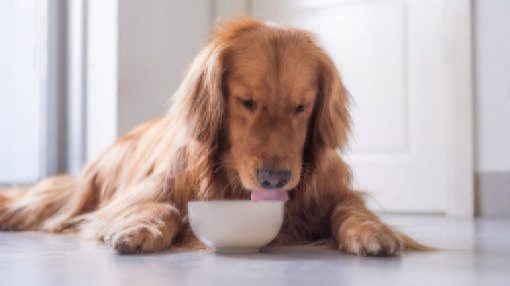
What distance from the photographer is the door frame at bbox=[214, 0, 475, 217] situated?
11.7 feet

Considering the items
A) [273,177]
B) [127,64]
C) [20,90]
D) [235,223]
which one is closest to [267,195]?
[273,177]

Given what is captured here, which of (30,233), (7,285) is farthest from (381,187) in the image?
(7,285)

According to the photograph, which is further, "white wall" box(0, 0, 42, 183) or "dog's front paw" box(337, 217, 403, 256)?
"white wall" box(0, 0, 42, 183)

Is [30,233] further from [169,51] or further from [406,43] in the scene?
[406,43]

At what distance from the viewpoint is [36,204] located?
2.77 m

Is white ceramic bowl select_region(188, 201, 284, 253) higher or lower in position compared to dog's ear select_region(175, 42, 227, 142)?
lower

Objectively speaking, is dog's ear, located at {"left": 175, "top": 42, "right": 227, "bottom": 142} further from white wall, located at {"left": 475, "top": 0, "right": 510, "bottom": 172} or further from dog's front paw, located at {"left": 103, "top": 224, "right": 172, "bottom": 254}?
white wall, located at {"left": 475, "top": 0, "right": 510, "bottom": 172}

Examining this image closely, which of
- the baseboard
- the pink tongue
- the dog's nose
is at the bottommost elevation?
the baseboard

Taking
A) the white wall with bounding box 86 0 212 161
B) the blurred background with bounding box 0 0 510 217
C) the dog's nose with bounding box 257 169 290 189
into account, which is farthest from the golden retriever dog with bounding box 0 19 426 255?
the blurred background with bounding box 0 0 510 217

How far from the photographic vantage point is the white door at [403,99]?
11.9ft

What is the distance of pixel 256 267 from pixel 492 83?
7.66ft

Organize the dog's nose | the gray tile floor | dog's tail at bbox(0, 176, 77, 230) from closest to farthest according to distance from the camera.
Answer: the gray tile floor → the dog's nose → dog's tail at bbox(0, 176, 77, 230)

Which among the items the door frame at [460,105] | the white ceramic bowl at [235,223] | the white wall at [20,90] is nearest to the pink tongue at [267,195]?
the white ceramic bowl at [235,223]

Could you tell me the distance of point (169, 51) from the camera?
12.6 ft
